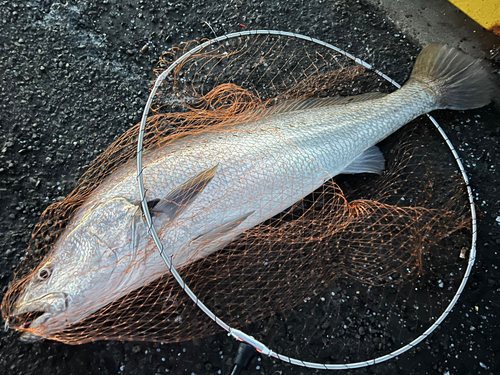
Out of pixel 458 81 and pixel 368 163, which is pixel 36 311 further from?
pixel 458 81

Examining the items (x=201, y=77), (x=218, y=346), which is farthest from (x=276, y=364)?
(x=201, y=77)

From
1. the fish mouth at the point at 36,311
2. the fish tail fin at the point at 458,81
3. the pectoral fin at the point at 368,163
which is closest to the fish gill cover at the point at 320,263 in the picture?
the pectoral fin at the point at 368,163

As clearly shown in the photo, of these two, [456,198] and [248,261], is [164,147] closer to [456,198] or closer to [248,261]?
[248,261]

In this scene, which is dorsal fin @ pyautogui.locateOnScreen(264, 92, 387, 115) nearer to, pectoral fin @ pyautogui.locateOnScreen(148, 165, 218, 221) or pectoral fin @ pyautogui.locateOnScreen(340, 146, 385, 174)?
pectoral fin @ pyautogui.locateOnScreen(340, 146, 385, 174)

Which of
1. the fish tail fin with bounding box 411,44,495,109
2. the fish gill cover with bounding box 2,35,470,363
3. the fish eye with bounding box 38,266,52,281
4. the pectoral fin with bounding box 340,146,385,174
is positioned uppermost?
the fish eye with bounding box 38,266,52,281

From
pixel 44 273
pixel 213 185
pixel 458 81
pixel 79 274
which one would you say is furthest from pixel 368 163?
pixel 44 273

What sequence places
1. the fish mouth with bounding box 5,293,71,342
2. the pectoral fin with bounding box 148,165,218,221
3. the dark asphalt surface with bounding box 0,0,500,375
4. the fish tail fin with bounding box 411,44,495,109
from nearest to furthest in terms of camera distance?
the fish mouth with bounding box 5,293,71,342 → the pectoral fin with bounding box 148,165,218,221 → the dark asphalt surface with bounding box 0,0,500,375 → the fish tail fin with bounding box 411,44,495,109

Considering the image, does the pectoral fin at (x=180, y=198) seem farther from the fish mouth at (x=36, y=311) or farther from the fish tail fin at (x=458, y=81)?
the fish tail fin at (x=458, y=81)

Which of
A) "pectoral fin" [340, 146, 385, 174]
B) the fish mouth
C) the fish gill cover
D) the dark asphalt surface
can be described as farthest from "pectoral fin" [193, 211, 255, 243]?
"pectoral fin" [340, 146, 385, 174]
